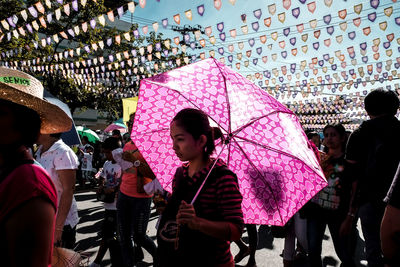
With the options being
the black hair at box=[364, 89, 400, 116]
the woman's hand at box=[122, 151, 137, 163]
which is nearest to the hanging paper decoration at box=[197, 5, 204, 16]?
the woman's hand at box=[122, 151, 137, 163]

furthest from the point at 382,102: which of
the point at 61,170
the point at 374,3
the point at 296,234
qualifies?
the point at 374,3

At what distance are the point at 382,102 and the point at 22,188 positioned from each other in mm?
3108

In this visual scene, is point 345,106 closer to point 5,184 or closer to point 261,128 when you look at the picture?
point 261,128

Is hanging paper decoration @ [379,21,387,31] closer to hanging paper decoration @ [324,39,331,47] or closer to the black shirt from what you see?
hanging paper decoration @ [324,39,331,47]

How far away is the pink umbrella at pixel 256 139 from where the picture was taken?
218 cm

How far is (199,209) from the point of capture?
5.71 feet

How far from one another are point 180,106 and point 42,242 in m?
1.64

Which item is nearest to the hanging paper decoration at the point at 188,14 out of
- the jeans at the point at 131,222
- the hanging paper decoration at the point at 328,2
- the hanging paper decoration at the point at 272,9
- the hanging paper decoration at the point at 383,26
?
the hanging paper decoration at the point at 272,9

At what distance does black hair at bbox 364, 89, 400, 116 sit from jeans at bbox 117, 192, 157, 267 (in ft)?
9.38

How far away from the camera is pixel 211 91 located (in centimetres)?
231

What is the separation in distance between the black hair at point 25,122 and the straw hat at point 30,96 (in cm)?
5

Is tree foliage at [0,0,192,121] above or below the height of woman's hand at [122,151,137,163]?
above

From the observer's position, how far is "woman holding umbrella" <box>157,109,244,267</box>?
1670 mm

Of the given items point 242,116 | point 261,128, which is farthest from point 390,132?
point 242,116
